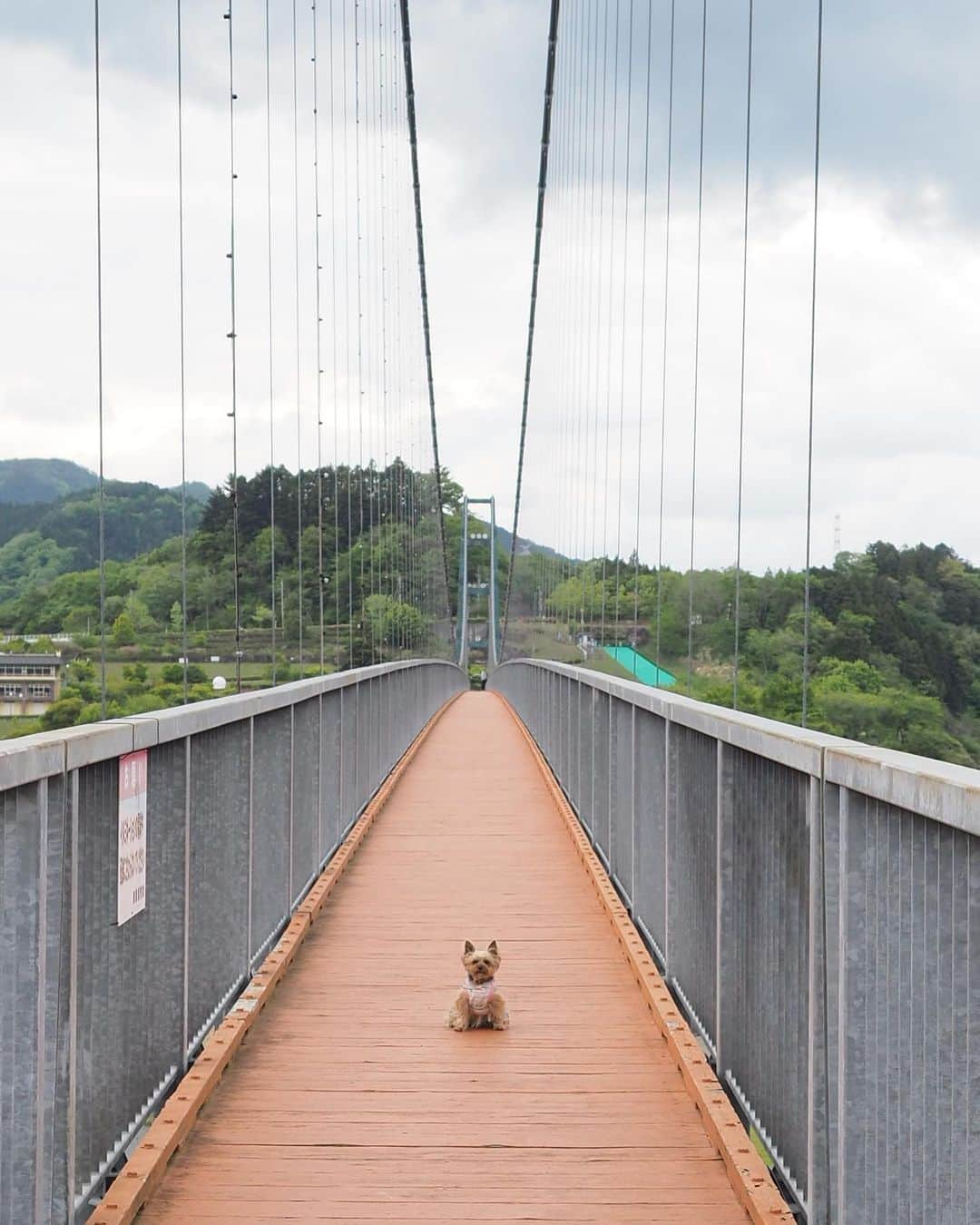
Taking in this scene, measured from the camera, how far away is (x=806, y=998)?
9.23 ft

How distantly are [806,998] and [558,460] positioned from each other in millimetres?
19883

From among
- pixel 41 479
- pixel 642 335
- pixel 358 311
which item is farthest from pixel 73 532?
pixel 358 311

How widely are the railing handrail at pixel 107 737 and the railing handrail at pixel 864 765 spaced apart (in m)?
1.36

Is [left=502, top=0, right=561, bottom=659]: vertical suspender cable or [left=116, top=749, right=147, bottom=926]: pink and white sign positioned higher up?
[left=502, top=0, right=561, bottom=659]: vertical suspender cable

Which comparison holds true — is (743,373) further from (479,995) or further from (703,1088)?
(703,1088)

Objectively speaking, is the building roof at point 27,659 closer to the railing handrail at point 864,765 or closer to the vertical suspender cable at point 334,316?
the railing handrail at point 864,765

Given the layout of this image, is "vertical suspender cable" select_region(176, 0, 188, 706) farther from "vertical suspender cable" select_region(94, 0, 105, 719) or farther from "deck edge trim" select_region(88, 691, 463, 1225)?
"deck edge trim" select_region(88, 691, 463, 1225)

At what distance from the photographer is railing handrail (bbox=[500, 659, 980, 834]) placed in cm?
187

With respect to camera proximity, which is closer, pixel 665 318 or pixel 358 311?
pixel 665 318

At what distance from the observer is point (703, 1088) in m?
3.65

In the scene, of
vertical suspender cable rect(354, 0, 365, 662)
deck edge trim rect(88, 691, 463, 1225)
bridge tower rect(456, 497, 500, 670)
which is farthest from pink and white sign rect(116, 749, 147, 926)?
bridge tower rect(456, 497, 500, 670)

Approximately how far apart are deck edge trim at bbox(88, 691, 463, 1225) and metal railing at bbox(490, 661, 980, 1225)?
1.34m

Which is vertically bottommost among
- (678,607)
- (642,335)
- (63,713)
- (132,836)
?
(132,836)

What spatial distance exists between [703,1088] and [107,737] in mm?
1827
